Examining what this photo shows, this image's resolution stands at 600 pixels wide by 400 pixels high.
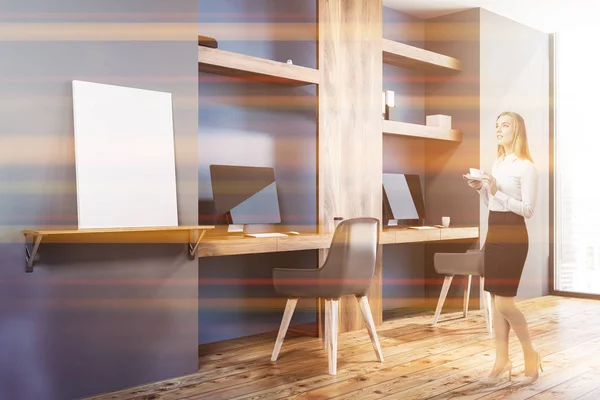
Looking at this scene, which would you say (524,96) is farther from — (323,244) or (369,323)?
(369,323)

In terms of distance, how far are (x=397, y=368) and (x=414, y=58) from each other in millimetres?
2748

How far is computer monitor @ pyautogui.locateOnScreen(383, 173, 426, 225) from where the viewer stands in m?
5.20

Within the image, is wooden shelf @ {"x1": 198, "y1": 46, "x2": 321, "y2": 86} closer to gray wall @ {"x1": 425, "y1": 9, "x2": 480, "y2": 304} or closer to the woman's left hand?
the woman's left hand

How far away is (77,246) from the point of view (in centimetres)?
296

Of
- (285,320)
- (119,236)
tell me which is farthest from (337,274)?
(119,236)

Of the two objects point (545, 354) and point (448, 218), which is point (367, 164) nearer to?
point (448, 218)

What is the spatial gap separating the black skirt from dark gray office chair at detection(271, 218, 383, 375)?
27.7 inches

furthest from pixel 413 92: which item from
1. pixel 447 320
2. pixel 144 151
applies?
pixel 144 151

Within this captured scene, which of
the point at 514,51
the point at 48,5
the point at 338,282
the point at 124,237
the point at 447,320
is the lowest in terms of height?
the point at 447,320

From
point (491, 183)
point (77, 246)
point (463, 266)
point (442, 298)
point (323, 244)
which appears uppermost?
point (491, 183)

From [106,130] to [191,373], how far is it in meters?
1.39

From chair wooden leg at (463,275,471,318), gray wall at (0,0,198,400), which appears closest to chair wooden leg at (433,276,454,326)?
chair wooden leg at (463,275,471,318)

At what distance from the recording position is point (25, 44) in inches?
110

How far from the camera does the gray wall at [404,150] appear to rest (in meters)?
5.52
